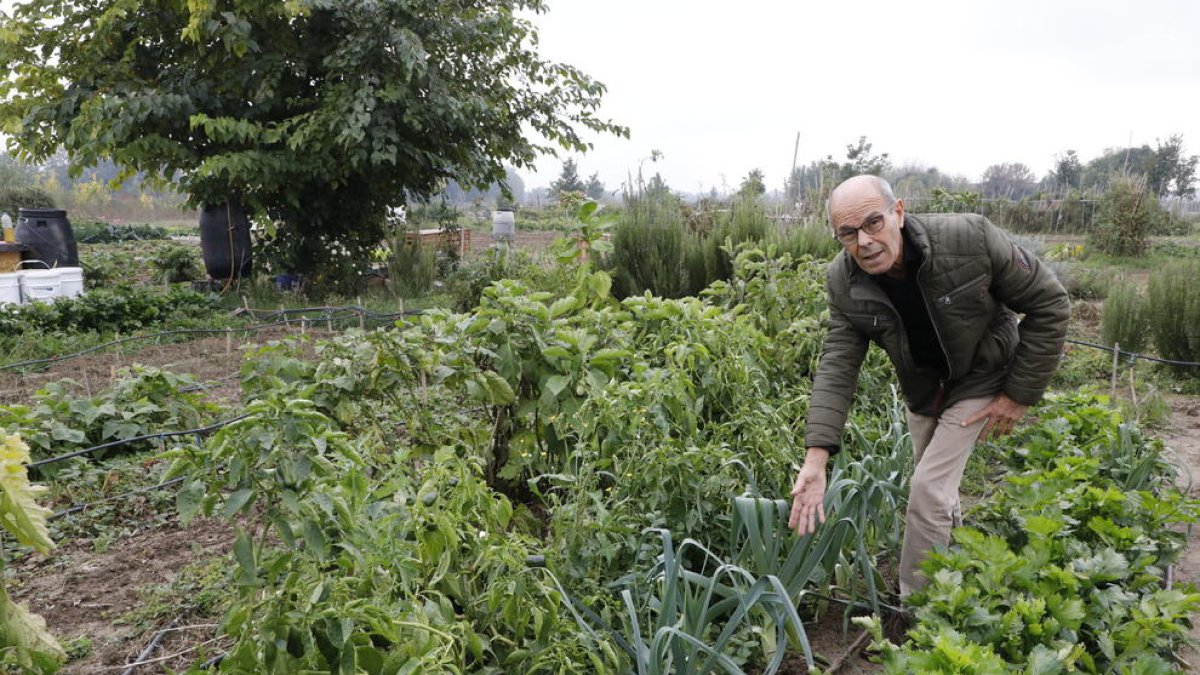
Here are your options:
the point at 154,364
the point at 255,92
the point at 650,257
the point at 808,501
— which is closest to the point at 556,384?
the point at 808,501

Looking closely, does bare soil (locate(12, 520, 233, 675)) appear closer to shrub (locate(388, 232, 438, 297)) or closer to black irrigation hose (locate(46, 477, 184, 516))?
black irrigation hose (locate(46, 477, 184, 516))

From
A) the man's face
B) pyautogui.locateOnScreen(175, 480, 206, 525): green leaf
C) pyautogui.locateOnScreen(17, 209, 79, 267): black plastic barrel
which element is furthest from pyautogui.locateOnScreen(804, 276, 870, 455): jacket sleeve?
pyautogui.locateOnScreen(17, 209, 79, 267): black plastic barrel

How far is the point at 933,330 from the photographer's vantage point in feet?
7.66

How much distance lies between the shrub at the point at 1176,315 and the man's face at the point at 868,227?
482 centimetres

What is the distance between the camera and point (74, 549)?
117 inches

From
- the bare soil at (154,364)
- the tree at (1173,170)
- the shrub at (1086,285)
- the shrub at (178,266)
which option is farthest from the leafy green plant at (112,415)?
the tree at (1173,170)

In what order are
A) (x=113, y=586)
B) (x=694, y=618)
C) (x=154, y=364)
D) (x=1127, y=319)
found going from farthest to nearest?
(x=154, y=364) < (x=1127, y=319) < (x=113, y=586) < (x=694, y=618)

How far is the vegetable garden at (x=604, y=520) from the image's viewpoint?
1.45m

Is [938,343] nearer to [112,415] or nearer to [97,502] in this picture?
[97,502]

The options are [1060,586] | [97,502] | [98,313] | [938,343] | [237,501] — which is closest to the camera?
[237,501]

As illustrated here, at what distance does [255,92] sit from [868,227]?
8.13m

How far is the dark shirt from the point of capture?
2244 mm

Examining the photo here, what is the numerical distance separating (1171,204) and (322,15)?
20274 millimetres

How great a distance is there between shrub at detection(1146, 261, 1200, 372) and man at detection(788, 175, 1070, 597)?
14.2 ft
